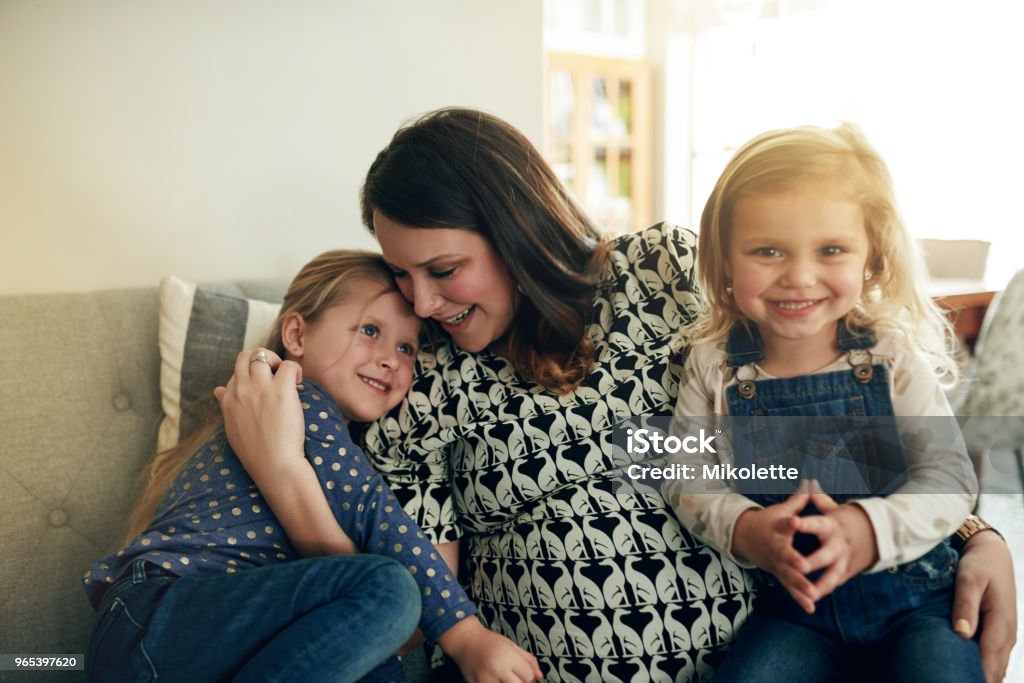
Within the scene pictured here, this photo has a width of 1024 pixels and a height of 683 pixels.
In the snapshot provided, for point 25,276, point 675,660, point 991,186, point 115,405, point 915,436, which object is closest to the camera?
point 915,436

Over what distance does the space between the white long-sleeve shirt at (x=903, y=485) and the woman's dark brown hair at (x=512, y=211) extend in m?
0.19

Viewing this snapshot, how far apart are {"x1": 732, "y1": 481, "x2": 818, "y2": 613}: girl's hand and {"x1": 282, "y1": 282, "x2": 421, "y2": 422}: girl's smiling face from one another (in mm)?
541

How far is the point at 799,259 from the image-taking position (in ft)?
2.61

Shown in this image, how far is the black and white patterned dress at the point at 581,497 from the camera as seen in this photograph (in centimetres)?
97

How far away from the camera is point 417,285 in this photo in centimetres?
109

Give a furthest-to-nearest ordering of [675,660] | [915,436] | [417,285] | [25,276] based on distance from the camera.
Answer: [25,276], [417,285], [675,660], [915,436]

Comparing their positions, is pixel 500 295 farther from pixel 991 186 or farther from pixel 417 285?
pixel 991 186

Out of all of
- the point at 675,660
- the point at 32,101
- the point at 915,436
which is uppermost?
the point at 32,101

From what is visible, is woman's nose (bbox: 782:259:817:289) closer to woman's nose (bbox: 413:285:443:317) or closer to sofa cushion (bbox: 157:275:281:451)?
woman's nose (bbox: 413:285:443:317)

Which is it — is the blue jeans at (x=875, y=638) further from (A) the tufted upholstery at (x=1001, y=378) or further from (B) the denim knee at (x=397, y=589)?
(A) the tufted upholstery at (x=1001, y=378)

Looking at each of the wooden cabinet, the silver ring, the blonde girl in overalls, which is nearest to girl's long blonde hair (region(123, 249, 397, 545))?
the silver ring

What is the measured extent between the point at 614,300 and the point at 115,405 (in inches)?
33.1

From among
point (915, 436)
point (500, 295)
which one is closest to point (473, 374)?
point (500, 295)

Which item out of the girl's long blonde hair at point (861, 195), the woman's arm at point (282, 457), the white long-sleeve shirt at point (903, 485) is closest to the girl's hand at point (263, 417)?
the woman's arm at point (282, 457)
